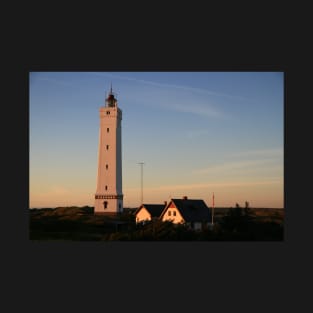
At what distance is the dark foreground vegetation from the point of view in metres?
19.9

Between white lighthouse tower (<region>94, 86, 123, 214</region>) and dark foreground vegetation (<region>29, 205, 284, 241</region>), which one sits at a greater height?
white lighthouse tower (<region>94, 86, 123, 214</region>)

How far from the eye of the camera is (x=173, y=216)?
21984 millimetres

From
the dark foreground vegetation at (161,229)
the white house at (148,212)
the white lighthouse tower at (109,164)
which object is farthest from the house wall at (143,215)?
the white lighthouse tower at (109,164)

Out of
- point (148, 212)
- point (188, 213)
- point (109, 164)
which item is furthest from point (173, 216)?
point (109, 164)

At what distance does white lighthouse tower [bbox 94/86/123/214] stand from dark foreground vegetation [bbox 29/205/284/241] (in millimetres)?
1574

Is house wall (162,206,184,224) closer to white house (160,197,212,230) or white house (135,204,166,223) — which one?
white house (160,197,212,230)

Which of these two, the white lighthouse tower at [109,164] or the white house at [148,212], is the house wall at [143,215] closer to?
the white house at [148,212]

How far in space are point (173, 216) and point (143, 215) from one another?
163cm

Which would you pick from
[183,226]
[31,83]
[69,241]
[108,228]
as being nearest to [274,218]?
[183,226]

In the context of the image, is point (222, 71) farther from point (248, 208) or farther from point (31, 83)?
point (31, 83)

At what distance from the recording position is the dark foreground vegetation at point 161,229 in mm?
19938

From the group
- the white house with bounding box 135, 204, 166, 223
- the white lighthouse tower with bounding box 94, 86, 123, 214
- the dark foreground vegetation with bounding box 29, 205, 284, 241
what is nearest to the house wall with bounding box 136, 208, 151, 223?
the white house with bounding box 135, 204, 166, 223

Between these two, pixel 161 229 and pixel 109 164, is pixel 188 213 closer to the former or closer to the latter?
pixel 161 229

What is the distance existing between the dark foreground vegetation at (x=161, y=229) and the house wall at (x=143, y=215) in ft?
2.81
